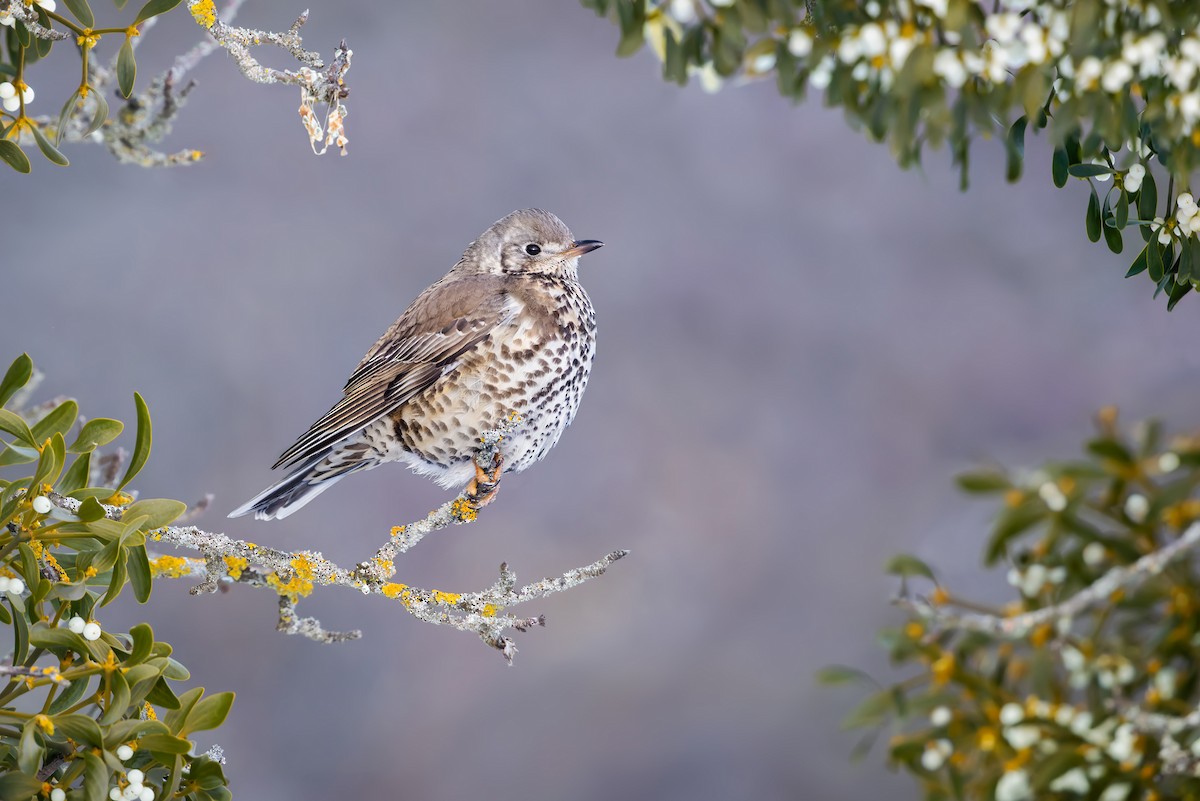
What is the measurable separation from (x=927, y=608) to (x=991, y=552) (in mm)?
126

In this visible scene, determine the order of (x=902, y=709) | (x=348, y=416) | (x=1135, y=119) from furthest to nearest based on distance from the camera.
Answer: (x=348, y=416)
(x=902, y=709)
(x=1135, y=119)

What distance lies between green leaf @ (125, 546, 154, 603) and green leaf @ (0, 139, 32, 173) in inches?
18.5

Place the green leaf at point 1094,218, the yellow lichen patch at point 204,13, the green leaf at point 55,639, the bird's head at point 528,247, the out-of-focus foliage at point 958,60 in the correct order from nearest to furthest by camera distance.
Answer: the out-of-focus foliage at point 958,60, the green leaf at point 55,639, the green leaf at point 1094,218, the yellow lichen patch at point 204,13, the bird's head at point 528,247

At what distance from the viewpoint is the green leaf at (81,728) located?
44.1 inches

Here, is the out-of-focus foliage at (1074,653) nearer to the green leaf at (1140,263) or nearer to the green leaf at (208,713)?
the green leaf at (1140,263)

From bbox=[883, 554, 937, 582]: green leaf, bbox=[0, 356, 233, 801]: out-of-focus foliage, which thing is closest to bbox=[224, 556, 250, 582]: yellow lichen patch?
bbox=[0, 356, 233, 801]: out-of-focus foliage

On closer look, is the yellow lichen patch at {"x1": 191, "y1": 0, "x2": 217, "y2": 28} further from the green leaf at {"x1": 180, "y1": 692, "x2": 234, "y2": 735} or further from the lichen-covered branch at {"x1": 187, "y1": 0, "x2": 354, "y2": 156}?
the green leaf at {"x1": 180, "y1": 692, "x2": 234, "y2": 735}

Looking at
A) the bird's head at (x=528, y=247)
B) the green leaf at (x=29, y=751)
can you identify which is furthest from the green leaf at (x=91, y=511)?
the bird's head at (x=528, y=247)

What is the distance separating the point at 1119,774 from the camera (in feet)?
3.89

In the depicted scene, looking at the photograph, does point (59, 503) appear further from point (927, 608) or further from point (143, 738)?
point (927, 608)

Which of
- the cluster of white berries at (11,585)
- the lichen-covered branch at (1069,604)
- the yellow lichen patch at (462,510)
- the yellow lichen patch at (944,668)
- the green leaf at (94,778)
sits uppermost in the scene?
the yellow lichen patch at (462,510)

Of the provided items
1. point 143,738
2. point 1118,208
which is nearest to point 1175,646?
point 1118,208

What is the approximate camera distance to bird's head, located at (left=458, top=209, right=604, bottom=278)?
182cm

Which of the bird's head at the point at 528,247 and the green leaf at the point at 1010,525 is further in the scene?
the bird's head at the point at 528,247
